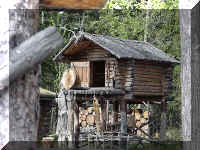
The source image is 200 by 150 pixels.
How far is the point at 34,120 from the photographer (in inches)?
82.2

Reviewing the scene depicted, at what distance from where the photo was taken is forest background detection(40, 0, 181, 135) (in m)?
24.3

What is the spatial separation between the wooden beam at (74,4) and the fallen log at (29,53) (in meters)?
0.25

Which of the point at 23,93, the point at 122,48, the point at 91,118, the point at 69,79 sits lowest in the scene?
the point at 91,118

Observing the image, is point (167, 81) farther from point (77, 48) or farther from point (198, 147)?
point (198, 147)

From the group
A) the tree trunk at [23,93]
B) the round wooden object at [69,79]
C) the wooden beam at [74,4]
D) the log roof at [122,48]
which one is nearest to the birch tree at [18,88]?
the tree trunk at [23,93]

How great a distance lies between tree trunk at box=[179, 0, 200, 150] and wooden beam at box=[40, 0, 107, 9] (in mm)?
1987

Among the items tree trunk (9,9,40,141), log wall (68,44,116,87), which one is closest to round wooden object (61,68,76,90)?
log wall (68,44,116,87)

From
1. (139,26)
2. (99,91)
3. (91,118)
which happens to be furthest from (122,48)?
(139,26)

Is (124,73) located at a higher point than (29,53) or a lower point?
lower

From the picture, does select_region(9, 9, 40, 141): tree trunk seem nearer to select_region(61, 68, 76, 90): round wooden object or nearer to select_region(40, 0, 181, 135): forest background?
select_region(61, 68, 76, 90): round wooden object

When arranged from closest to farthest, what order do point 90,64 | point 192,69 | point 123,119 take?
1. point 192,69
2. point 123,119
3. point 90,64

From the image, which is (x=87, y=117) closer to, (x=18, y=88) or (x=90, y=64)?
(x=90, y=64)

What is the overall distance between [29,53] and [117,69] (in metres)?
13.5

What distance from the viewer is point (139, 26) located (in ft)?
85.1
